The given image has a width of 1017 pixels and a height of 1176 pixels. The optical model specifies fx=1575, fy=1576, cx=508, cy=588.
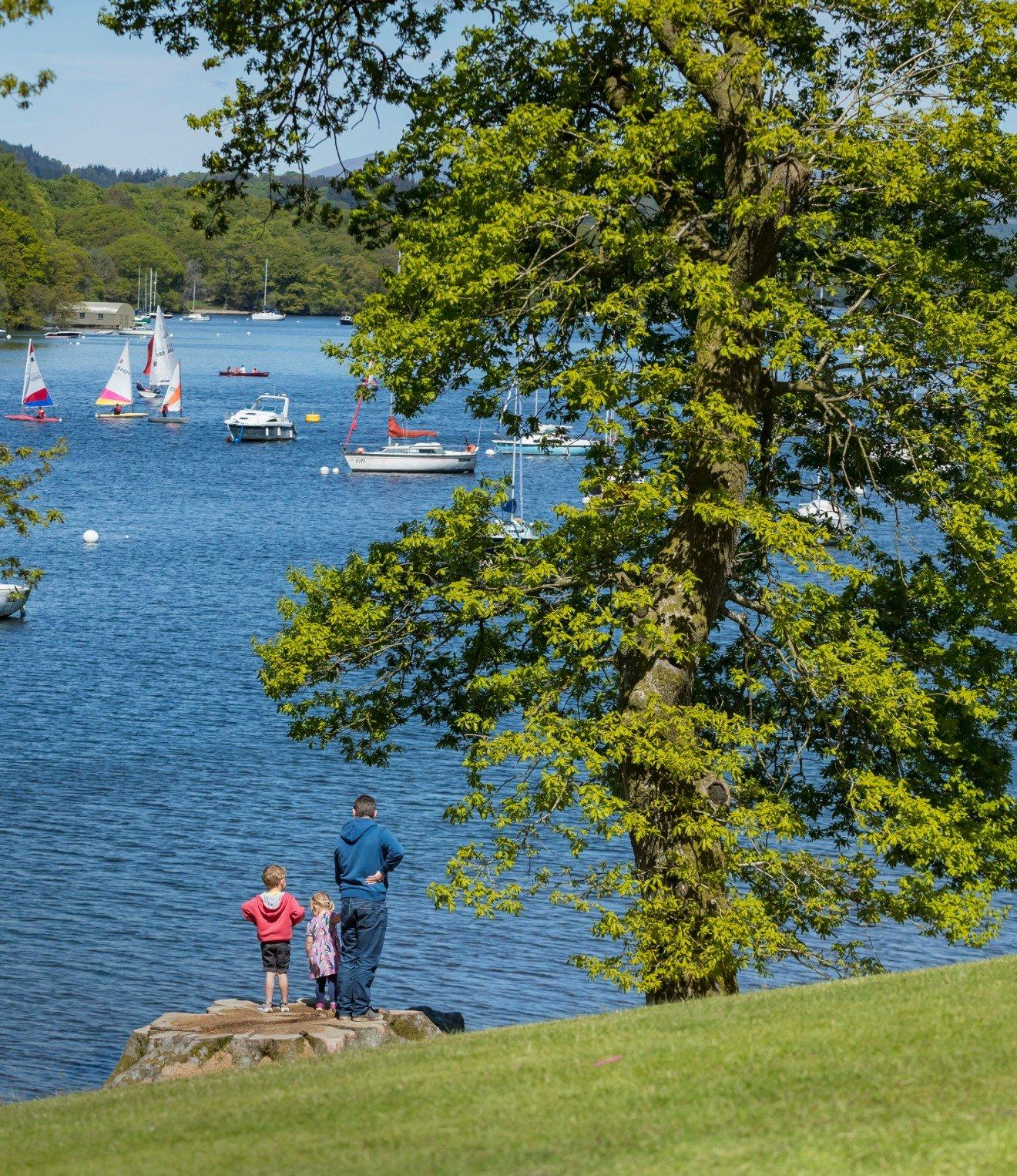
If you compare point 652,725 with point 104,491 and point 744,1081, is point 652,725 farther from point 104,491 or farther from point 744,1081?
point 104,491

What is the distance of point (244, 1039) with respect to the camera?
1396 cm

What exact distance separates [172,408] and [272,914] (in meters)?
104

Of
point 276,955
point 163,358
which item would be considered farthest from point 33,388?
point 276,955

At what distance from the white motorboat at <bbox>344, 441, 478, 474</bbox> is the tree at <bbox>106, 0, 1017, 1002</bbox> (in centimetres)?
7523

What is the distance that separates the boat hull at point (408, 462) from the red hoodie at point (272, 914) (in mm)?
77504

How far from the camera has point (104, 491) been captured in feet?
263

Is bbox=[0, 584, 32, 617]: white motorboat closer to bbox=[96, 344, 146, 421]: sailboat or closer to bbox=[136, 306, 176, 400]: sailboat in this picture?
bbox=[136, 306, 176, 400]: sailboat

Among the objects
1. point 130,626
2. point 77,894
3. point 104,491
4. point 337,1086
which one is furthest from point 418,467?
point 337,1086

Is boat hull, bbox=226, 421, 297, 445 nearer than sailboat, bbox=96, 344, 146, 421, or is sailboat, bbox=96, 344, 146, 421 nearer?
boat hull, bbox=226, 421, 297, 445

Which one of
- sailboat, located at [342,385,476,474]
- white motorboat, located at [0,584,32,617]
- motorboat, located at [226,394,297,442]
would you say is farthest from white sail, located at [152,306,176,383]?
white motorboat, located at [0,584,32,617]

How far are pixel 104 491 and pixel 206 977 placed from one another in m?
59.5

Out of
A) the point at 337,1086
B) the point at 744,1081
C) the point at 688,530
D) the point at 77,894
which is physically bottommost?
the point at 77,894

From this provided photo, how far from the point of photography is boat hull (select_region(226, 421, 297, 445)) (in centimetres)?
10656

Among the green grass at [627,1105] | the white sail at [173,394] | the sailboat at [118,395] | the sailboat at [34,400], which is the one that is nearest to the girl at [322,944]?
the green grass at [627,1105]
